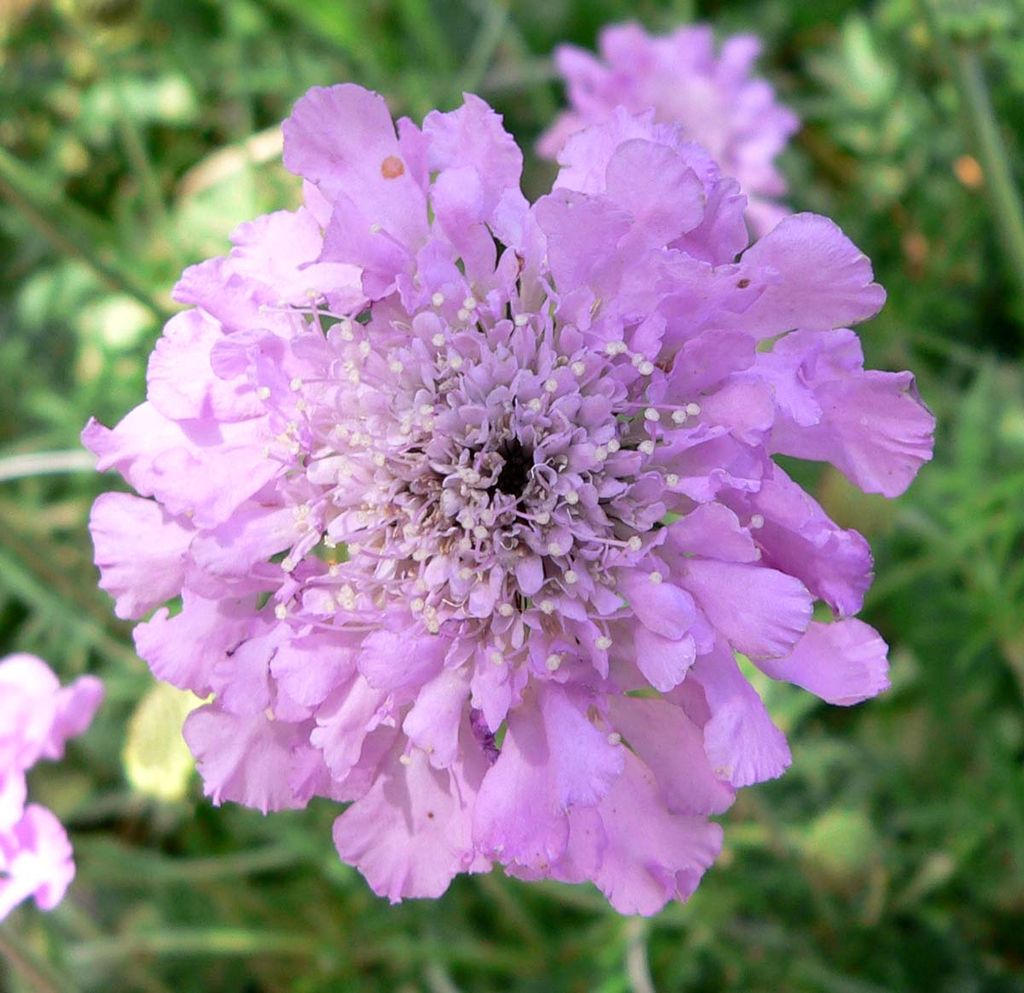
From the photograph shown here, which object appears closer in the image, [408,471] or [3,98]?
[408,471]

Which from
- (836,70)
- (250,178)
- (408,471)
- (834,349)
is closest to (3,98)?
(250,178)

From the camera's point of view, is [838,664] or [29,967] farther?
[29,967]

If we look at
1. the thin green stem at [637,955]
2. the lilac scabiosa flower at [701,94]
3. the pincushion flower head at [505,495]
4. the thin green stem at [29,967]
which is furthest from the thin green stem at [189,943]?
the lilac scabiosa flower at [701,94]

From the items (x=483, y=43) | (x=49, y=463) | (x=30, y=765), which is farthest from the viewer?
(x=483, y=43)

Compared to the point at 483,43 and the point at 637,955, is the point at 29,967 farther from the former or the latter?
the point at 483,43

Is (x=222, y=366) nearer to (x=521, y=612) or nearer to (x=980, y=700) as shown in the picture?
(x=521, y=612)

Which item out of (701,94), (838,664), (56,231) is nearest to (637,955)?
(838,664)
